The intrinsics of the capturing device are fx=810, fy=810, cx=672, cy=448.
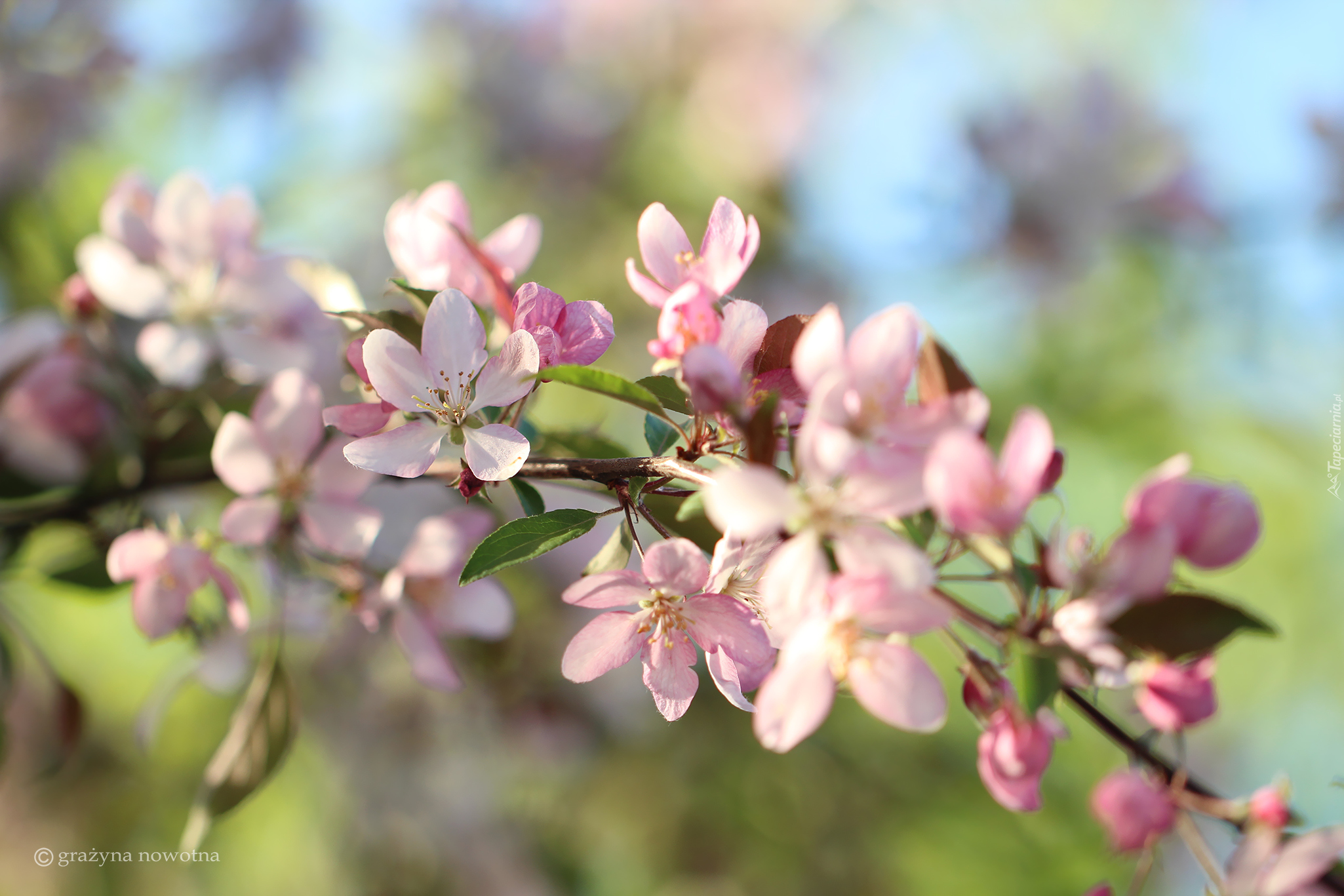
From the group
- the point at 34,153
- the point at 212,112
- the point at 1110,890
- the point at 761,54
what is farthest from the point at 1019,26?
the point at 1110,890

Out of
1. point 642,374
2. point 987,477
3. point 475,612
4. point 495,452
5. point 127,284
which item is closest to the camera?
point 987,477

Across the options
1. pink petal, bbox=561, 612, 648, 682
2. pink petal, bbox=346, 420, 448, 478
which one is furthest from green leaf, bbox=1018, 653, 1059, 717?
pink petal, bbox=346, 420, 448, 478

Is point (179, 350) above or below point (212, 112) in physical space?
above

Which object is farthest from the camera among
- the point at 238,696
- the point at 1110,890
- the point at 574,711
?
the point at 238,696

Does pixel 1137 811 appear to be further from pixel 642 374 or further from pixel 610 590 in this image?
pixel 642 374

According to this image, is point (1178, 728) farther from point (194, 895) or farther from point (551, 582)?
point (194, 895)

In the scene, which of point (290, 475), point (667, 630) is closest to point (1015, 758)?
point (667, 630)
